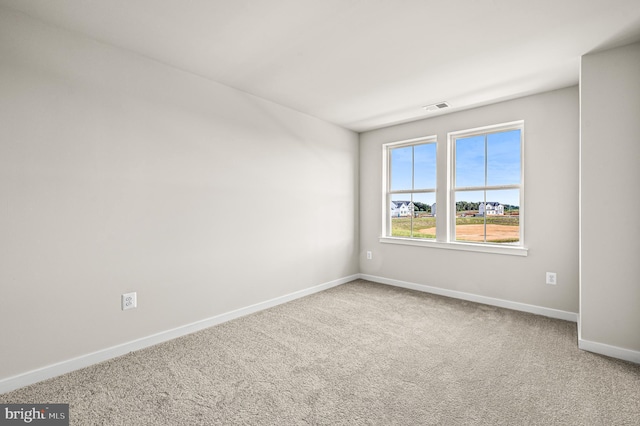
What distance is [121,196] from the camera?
95.3 inches

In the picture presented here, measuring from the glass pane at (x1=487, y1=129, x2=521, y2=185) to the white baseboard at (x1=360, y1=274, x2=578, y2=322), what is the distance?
4.74 ft

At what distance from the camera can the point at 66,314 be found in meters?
2.17

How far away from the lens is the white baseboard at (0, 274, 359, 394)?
1.98 metres

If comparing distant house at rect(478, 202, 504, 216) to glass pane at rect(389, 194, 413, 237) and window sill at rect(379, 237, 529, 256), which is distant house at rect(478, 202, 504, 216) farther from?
glass pane at rect(389, 194, 413, 237)

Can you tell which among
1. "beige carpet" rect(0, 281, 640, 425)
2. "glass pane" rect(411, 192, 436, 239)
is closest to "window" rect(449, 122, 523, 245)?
"glass pane" rect(411, 192, 436, 239)

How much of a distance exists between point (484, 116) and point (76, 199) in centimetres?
428

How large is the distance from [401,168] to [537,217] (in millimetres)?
1891

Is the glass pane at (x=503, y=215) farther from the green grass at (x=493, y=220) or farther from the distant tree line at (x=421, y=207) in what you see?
the distant tree line at (x=421, y=207)

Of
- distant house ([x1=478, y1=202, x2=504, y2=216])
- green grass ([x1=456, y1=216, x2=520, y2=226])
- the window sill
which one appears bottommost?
the window sill

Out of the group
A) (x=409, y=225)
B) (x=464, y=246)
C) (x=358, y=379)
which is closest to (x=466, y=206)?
(x=464, y=246)

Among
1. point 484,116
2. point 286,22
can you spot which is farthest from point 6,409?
point 484,116

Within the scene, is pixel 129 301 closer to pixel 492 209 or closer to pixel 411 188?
pixel 411 188

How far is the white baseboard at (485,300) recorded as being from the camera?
10.6ft

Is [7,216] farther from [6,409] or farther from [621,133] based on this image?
[621,133]
